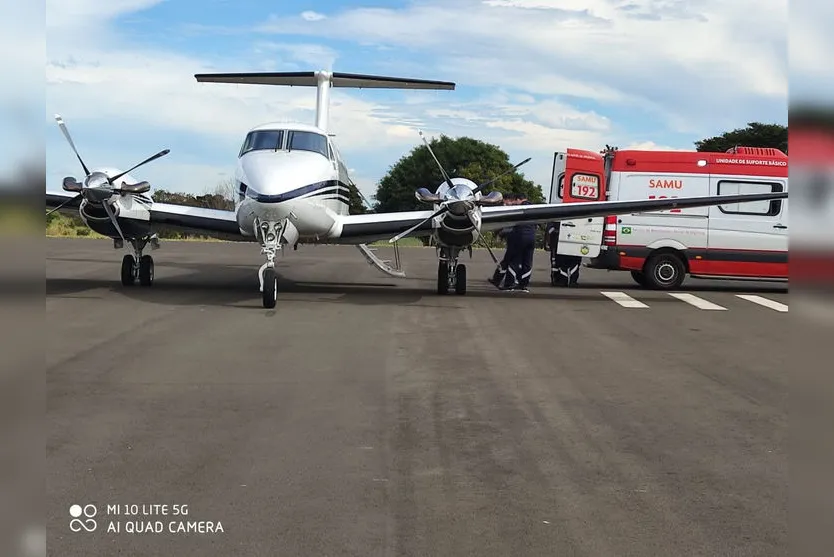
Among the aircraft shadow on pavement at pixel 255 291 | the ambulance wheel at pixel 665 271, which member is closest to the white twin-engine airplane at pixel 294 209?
the aircraft shadow on pavement at pixel 255 291

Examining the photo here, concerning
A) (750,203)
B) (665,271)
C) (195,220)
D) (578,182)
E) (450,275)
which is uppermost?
(578,182)


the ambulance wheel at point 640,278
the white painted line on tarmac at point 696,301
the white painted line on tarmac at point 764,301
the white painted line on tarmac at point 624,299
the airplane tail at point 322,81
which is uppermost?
the airplane tail at point 322,81

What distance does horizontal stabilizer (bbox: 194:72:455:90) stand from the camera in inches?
818

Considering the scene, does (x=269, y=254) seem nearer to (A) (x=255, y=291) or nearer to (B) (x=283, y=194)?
(B) (x=283, y=194)

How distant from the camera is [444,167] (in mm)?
64375

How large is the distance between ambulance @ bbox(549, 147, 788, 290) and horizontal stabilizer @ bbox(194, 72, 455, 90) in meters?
4.14

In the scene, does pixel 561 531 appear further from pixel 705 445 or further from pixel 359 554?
pixel 705 445

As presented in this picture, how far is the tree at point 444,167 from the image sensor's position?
6400 cm

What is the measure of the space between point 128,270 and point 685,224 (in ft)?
39.4

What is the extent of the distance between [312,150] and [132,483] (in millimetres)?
11054

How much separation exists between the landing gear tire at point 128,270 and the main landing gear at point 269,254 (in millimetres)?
4072

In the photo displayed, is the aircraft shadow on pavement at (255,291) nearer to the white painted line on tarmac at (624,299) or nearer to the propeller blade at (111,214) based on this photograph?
the white painted line on tarmac at (624,299)

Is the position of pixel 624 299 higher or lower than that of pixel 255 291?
higher

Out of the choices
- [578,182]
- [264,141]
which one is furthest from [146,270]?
[578,182]
